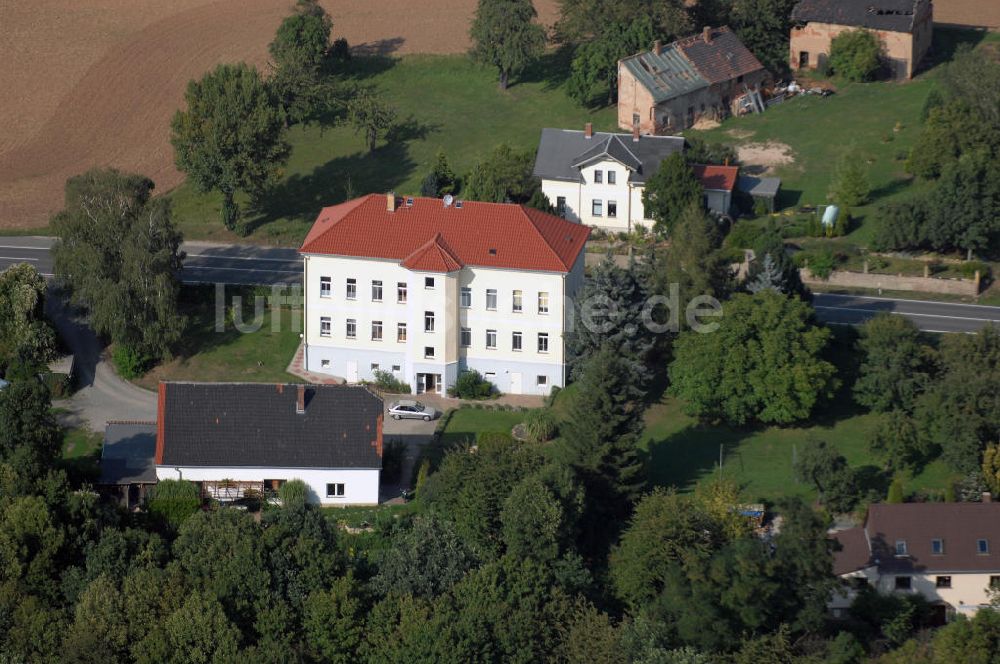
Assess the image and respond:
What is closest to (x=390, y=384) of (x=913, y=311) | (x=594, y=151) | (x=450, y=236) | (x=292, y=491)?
(x=450, y=236)

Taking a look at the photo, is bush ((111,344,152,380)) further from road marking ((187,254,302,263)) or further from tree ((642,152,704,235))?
tree ((642,152,704,235))

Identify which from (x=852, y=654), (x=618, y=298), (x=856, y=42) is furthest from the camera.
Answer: (x=856, y=42)

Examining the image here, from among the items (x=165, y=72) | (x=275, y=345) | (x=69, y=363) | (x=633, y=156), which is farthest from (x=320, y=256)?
(x=165, y=72)

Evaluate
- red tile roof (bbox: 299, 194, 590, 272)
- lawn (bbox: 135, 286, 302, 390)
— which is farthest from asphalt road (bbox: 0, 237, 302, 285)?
red tile roof (bbox: 299, 194, 590, 272)

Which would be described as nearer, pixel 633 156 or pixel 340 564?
pixel 340 564

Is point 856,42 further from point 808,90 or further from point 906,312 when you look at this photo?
point 906,312

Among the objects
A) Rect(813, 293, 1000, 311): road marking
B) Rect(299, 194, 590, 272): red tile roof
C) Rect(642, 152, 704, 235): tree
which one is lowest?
Rect(813, 293, 1000, 311): road marking
